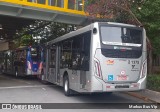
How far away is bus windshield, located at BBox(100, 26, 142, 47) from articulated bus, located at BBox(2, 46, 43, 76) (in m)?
12.2

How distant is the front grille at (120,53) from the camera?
13180 millimetres

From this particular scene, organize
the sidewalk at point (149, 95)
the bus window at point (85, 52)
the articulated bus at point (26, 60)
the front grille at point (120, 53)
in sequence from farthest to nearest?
the articulated bus at point (26, 60) < the sidewalk at point (149, 95) < the bus window at point (85, 52) < the front grille at point (120, 53)

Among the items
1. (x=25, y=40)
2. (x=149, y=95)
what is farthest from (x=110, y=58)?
(x=25, y=40)

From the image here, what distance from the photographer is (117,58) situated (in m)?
13.3

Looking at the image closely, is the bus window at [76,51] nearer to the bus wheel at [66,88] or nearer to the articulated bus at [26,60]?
the bus wheel at [66,88]

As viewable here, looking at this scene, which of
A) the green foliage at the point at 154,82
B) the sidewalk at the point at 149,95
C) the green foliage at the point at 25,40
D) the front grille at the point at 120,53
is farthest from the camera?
the green foliage at the point at 25,40

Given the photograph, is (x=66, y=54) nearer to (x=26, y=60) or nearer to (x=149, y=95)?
(x=149, y=95)

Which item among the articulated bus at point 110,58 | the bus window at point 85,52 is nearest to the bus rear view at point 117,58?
the articulated bus at point 110,58

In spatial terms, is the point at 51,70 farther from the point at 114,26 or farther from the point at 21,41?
the point at 21,41

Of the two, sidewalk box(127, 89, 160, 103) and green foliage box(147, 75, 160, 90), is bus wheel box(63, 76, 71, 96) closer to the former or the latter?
A: sidewalk box(127, 89, 160, 103)

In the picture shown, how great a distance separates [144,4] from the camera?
17516 mm

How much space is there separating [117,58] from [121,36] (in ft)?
3.09

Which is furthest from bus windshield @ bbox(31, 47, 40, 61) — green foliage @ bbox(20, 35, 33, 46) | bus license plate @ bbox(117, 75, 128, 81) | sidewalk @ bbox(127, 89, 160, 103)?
green foliage @ bbox(20, 35, 33, 46)

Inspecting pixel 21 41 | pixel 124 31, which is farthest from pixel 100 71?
pixel 21 41
